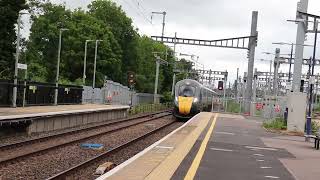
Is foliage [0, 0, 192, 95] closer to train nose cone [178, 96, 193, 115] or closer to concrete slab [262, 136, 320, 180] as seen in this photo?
train nose cone [178, 96, 193, 115]

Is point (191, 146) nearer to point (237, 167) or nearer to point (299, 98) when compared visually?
point (237, 167)

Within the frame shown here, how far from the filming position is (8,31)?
53.1m

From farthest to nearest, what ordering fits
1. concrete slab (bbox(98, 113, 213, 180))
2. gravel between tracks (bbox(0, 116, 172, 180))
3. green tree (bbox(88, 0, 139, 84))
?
green tree (bbox(88, 0, 139, 84))
gravel between tracks (bbox(0, 116, 172, 180))
concrete slab (bbox(98, 113, 213, 180))

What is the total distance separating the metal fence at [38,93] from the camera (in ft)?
113

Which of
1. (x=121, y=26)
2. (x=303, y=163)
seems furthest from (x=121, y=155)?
(x=121, y=26)

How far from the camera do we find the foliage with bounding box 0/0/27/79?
168 feet

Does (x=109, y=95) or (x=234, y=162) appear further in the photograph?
(x=109, y=95)

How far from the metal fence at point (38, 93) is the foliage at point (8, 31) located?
560 centimetres

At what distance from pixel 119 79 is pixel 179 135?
71070 mm

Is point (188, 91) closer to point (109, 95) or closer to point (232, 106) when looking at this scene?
point (109, 95)

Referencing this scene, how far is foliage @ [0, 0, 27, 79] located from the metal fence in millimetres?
5599

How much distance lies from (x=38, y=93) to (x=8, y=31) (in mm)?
13876

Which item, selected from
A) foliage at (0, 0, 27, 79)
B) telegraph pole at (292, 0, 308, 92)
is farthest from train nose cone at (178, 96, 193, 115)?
telegraph pole at (292, 0, 308, 92)

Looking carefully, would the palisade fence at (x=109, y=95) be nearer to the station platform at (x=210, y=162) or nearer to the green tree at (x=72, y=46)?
the green tree at (x=72, y=46)
